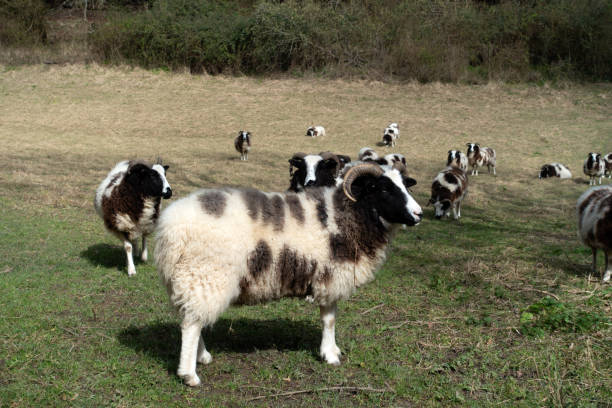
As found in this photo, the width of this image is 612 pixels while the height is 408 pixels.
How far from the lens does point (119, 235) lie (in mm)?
8078

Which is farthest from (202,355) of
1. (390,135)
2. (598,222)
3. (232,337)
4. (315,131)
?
(315,131)

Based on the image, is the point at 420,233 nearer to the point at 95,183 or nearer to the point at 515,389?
the point at 515,389

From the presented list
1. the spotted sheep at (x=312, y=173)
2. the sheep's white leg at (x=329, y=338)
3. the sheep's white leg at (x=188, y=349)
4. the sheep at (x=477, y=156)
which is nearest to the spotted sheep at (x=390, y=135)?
the sheep at (x=477, y=156)

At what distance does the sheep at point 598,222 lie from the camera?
719cm

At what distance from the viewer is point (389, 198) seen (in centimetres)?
492

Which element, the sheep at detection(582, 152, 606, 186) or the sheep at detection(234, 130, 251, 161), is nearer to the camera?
the sheep at detection(582, 152, 606, 186)

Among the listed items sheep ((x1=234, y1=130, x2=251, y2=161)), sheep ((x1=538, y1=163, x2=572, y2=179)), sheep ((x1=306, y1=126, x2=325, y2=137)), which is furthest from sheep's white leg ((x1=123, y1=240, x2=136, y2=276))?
sheep ((x1=306, y1=126, x2=325, y2=137))

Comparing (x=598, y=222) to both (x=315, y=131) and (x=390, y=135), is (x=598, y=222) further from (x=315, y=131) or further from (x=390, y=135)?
(x=315, y=131)

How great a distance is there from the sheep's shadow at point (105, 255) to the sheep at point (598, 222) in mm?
6873

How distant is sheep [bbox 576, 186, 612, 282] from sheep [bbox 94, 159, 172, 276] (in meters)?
6.10

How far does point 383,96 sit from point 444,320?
85.6 feet

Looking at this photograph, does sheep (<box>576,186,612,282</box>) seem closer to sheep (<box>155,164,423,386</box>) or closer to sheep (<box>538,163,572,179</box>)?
sheep (<box>155,164,423,386</box>)

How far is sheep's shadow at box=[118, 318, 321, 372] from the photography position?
520 cm

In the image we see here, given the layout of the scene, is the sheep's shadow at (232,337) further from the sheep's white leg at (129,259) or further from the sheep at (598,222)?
the sheep at (598,222)
